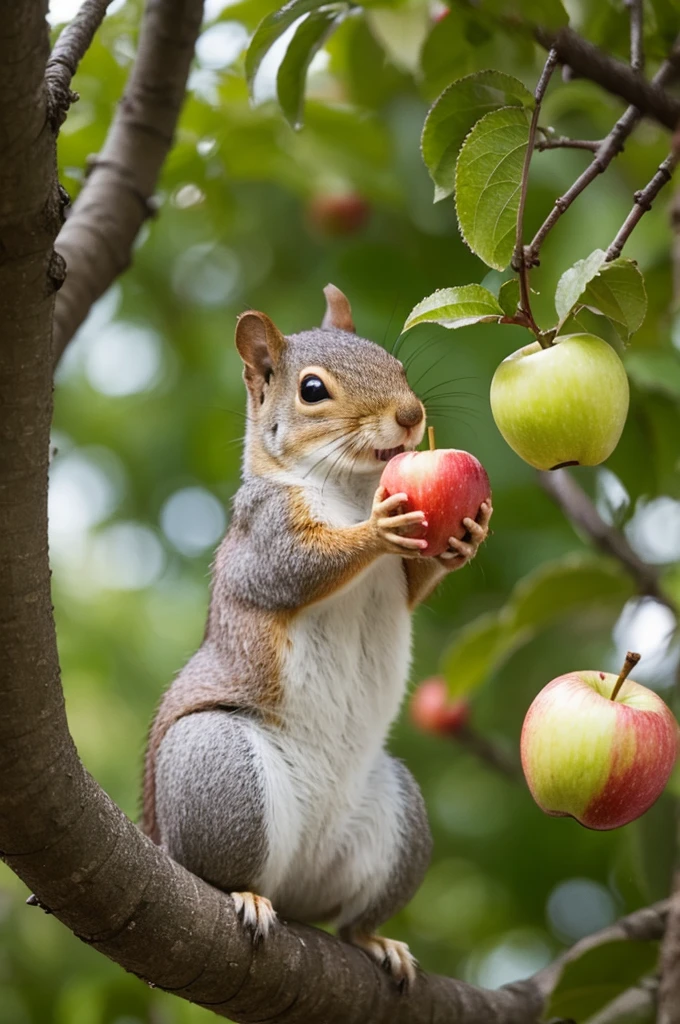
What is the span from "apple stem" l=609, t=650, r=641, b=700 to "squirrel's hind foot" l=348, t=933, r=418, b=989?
1.00m

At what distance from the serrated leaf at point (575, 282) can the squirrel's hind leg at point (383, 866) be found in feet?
4.27

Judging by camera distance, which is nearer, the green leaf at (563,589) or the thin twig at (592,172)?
the thin twig at (592,172)

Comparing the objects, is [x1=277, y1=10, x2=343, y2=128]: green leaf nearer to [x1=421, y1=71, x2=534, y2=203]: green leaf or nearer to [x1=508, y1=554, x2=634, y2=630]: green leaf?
[x1=421, y1=71, x2=534, y2=203]: green leaf

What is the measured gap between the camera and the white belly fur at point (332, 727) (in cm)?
231

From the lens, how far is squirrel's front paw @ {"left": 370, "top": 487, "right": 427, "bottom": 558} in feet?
6.20

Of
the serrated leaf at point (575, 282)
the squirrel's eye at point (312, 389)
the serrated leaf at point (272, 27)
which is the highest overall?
the serrated leaf at point (272, 27)

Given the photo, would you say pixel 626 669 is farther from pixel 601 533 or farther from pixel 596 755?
pixel 601 533

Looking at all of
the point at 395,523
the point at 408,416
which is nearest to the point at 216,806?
the point at 395,523

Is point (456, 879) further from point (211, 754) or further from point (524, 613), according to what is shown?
point (211, 754)

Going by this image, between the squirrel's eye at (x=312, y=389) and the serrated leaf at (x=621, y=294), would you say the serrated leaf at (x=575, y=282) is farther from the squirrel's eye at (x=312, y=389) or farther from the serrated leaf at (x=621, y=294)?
the squirrel's eye at (x=312, y=389)

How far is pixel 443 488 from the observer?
184cm

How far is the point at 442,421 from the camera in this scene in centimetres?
326

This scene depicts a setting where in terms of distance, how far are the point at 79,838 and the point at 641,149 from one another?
98.7 inches

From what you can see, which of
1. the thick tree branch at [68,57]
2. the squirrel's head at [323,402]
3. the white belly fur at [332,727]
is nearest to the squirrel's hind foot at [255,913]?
the white belly fur at [332,727]
